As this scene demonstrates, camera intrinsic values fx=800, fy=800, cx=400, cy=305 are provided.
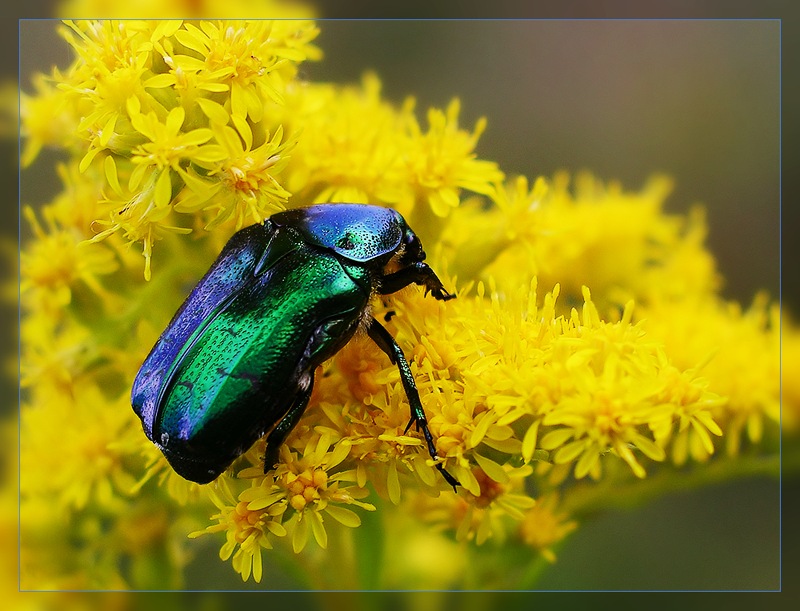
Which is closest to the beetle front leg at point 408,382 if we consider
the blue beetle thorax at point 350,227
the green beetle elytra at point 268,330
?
the green beetle elytra at point 268,330

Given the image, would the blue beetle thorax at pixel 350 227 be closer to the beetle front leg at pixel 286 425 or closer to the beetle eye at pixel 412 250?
the beetle eye at pixel 412 250

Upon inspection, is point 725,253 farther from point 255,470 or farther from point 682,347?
point 255,470

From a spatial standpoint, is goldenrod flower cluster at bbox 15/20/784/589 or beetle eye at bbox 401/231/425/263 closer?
goldenrod flower cluster at bbox 15/20/784/589

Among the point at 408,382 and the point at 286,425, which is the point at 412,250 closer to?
the point at 408,382

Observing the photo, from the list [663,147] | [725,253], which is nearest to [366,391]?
[725,253]

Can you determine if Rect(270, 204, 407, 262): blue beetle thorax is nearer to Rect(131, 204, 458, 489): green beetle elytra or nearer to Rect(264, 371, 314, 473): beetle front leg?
Rect(131, 204, 458, 489): green beetle elytra

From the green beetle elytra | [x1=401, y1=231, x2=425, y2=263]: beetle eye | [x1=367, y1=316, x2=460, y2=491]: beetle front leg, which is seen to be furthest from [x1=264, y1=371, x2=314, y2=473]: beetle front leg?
[x1=401, y1=231, x2=425, y2=263]: beetle eye
